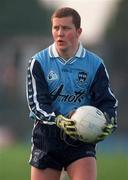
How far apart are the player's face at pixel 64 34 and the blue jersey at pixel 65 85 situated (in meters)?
0.10

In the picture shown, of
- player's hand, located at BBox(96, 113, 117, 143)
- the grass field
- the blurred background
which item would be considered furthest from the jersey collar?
the blurred background

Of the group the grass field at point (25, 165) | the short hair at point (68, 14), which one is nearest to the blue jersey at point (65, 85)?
the short hair at point (68, 14)

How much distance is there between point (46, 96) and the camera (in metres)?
9.56

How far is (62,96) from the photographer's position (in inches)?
378

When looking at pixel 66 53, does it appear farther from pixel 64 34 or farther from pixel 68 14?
pixel 68 14

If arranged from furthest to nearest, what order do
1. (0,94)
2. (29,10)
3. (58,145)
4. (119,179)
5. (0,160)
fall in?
1. (29,10)
2. (0,94)
3. (0,160)
4. (119,179)
5. (58,145)

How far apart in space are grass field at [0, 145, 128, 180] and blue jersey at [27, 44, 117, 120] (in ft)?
19.0

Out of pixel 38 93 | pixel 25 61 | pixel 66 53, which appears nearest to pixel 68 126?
pixel 38 93

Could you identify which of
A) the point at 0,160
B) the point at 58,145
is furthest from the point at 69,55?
the point at 0,160

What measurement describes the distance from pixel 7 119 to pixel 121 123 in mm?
2433

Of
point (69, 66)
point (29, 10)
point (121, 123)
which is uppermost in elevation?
point (69, 66)

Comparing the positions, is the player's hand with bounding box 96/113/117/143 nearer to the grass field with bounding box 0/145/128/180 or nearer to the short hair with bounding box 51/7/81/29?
the short hair with bounding box 51/7/81/29

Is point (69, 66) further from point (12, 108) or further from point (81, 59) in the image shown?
point (12, 108)

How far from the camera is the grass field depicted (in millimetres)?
15914
